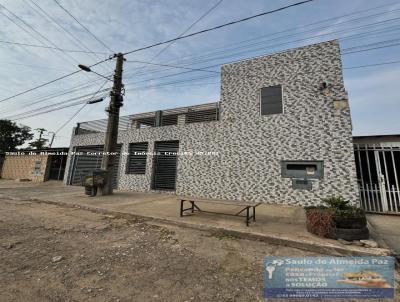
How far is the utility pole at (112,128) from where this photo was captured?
33.6ft

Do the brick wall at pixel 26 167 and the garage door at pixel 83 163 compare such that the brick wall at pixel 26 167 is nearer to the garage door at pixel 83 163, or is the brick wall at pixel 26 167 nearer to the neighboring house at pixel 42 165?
the neighboring house at pixel 42 165

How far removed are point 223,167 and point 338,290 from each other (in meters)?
7.86

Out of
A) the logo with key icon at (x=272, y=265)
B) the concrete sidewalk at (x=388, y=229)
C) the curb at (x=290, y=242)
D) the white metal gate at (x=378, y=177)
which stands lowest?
the curb at (x=290, y=242)

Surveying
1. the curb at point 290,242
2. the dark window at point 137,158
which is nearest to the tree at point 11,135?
the dark window at point 137,158

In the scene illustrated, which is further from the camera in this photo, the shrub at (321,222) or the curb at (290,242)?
the shrub at (321,222)

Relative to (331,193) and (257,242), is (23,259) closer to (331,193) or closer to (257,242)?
(257,242)

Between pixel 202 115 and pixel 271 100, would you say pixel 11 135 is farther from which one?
pixel 271 100

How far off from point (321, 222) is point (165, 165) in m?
8.82

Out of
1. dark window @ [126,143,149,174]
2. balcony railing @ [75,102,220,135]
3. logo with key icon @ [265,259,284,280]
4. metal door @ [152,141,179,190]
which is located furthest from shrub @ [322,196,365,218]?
dark window @ [126,143,149,174]

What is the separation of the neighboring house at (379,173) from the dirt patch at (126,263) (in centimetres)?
597

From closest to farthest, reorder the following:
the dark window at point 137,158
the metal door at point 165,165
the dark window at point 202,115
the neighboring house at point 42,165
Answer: the dark window at point 202,115
the metal door at point 165,165
the dark window at point 137,158
the neighboring house at point 42,165

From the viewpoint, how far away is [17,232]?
459 cm

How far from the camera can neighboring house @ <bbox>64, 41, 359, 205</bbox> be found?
796cm

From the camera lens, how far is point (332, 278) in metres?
2.05
